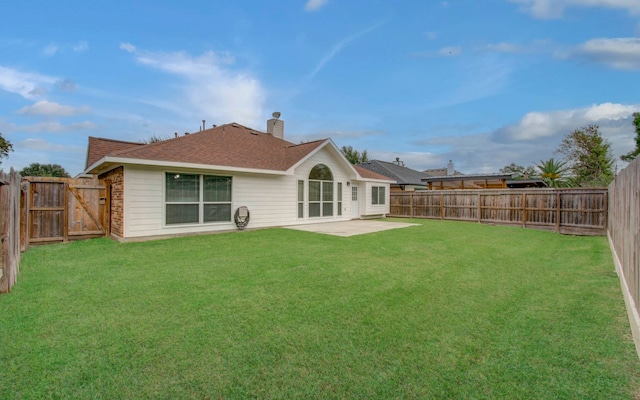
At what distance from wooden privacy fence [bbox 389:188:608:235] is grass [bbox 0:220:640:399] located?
23.7ft

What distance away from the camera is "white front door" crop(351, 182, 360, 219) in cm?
1619

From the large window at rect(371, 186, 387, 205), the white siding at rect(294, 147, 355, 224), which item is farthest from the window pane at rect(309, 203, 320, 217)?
the large window at rect(371, 186, 387, 205)

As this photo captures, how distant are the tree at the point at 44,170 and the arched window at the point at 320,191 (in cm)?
3875

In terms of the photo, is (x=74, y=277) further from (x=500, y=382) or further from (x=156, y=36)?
(x=156, y=36)

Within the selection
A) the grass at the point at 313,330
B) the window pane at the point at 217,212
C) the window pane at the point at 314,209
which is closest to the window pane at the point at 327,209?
the window pane at the point at 314,209

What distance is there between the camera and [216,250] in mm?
7504

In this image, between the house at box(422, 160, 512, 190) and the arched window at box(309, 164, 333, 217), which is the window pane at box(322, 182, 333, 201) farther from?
the house at box(422, 160, 512, 190)

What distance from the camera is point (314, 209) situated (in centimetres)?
1370

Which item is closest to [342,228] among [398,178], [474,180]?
[474,180]

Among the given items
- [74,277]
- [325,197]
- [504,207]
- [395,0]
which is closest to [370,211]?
[325,197]

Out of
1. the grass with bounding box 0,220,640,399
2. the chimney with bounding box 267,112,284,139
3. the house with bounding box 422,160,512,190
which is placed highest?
the chimney with bounding box 267,112,284,139

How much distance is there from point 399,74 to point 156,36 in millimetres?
10248

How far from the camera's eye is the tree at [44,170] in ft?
117

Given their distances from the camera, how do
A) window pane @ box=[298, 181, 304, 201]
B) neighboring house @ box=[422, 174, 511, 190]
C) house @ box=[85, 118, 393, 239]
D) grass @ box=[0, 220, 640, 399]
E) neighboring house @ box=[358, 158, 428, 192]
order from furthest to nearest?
neighboring house @ box=[358, 158, 428, 192]
neighboring house @ box=[422, 174, 511, 190]
window pane @ box=[298, 181, 304, 201]
house @ box=[85, 118, 393, 239]
grass @ box=[0, 220, 640, 399]
